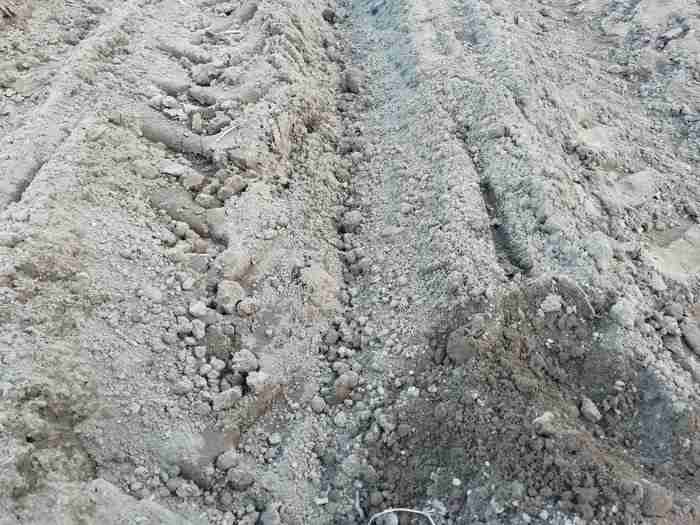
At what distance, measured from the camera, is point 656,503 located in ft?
10.6

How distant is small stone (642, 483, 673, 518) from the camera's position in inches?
127

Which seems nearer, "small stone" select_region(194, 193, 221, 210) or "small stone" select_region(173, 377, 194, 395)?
"small stone" select_region(173, 377, 194, 395)

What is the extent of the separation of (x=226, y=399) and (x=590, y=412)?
7.02 feet

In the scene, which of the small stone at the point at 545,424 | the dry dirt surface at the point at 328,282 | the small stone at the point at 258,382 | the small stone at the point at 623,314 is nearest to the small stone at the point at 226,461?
the dry dirt surface at the point at 328,282

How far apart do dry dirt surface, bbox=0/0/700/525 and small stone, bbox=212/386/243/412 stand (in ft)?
0.10

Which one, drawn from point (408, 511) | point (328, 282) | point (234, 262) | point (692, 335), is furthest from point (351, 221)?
point (692, 335)

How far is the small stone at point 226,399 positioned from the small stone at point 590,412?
2.04m

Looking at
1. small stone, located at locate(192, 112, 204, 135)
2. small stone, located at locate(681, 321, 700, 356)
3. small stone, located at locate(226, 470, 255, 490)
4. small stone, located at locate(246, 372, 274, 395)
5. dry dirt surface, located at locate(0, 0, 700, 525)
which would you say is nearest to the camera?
dry dirt surface, located at locate(0, 0, 700, 525)

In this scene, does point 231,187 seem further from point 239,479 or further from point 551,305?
point 551,305

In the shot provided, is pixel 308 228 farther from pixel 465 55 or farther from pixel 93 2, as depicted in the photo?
pixel 93 2

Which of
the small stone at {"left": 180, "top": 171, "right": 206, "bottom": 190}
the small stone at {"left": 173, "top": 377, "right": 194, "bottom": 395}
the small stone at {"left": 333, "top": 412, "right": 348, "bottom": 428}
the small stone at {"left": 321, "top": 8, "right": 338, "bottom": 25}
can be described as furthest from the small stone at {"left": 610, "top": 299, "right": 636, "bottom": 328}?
the small stone at {"left": 321, "top": 8, "right": 338, "bottom": 25}

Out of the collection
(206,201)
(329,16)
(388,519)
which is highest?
(329,16)

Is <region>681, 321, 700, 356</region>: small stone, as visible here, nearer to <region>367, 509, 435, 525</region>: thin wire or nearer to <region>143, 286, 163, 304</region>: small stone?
<region>367, 509, 435, 525</region>: thin wire

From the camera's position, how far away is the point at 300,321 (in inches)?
171
